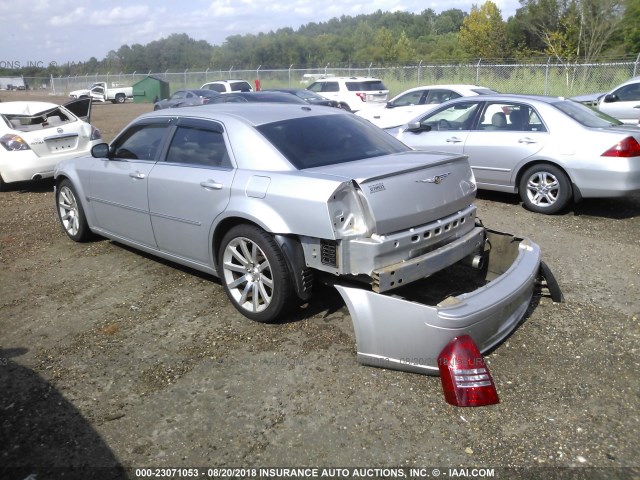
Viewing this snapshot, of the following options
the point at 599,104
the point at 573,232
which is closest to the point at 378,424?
the point at 573,232

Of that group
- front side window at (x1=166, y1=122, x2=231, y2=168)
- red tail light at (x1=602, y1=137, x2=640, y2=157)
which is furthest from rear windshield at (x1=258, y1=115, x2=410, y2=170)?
red tail light at (x1=602, y1=137, x2=640, y2=157)

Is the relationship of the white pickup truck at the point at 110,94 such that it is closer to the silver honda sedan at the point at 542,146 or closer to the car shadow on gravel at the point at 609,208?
the silver honda sedan at the point at 542,146

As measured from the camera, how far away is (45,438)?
3080 millimetres

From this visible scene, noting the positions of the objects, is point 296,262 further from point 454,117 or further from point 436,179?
point 454,117

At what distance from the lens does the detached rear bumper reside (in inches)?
130

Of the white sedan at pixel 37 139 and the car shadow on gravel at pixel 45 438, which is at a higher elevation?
the white sedan at pixel 37 139

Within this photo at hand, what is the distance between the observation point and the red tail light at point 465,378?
3227 millimetres

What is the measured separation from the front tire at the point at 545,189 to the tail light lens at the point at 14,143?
24.7 ft

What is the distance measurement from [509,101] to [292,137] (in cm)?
446

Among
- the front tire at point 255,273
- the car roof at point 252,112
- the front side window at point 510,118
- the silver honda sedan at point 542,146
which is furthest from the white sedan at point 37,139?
the front side window at point 510,118

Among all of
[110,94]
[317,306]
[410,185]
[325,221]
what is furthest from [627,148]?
[110,94]

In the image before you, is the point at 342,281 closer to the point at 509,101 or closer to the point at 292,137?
the point at 292,137

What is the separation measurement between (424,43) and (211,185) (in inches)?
2803

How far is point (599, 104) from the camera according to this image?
1358cm
